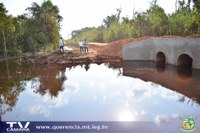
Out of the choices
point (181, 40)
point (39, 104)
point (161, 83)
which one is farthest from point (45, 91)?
point (181, 40)

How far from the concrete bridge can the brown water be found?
163 centimetres

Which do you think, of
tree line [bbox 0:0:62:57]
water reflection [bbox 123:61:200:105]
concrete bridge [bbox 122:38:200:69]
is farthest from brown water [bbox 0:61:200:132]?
tree line [bbox 0:0:62:57]

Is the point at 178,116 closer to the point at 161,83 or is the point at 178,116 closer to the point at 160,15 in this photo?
the point at 161,83

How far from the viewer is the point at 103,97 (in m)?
10.4

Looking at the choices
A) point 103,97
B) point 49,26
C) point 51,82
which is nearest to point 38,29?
point 49,26

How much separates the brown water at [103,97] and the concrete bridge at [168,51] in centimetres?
163

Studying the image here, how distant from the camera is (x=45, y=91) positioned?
1177 centimetres

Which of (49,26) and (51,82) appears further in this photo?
(49,26)

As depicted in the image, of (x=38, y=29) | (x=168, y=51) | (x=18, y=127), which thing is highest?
(x=38, y=29)

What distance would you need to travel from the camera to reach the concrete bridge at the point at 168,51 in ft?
52.4

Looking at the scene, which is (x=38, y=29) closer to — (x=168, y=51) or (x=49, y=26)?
(x=49, y=26)

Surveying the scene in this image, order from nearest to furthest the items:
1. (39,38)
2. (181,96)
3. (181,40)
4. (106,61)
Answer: (181,96)
(181,40)
(106,61)
(39,38)

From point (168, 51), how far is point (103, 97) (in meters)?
10.3

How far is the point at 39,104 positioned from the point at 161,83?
7164 mm
